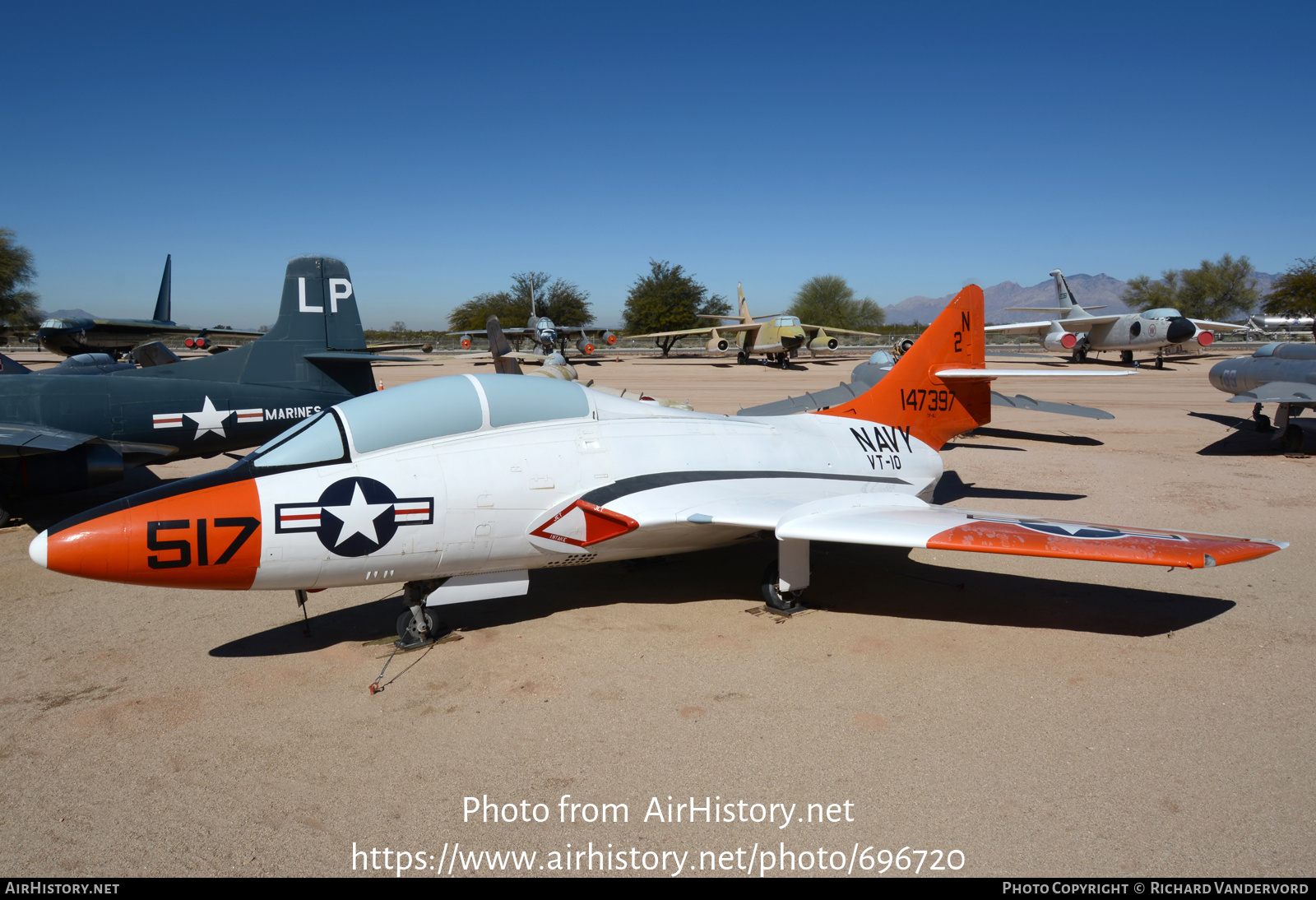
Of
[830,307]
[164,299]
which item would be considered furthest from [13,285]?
[830,307]

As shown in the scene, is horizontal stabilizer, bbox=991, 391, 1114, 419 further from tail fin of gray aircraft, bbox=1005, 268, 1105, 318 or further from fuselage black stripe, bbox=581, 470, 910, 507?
tail fin of gray aircraft, bbox=1005, 268, 1105, 318

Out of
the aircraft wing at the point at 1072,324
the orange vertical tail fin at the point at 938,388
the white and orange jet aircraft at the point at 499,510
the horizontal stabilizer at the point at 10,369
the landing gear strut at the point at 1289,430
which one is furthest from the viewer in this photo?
the aircraft wing at the point at 1072,324

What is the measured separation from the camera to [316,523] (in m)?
4.90

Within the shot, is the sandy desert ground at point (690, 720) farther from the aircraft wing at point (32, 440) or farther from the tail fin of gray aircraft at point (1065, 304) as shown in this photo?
the tail fin of gray aircraft at point (1065, 304)

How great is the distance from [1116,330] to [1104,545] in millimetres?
41520

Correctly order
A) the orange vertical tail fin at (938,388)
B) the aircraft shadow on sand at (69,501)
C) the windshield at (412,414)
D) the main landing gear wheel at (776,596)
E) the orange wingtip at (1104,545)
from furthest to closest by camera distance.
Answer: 1. the aircraft shadow on sand at (69,501)
2. the orange vertical tail fin at (938,388)
3. the main landing gear wheel at (776,596)
4. the windshield at (412,414)
5. the orange wingtip at (1104,545)

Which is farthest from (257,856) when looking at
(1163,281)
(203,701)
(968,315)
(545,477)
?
(1163,281)

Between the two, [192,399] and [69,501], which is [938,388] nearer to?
[192,399]

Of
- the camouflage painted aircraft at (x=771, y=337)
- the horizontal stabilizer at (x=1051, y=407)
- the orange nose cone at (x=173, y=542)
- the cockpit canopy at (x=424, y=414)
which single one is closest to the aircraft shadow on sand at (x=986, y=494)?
the horizontal stabilizer at (x=1051, y=407)

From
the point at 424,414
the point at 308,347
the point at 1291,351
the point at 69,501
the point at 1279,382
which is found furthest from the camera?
the point at 1291,351

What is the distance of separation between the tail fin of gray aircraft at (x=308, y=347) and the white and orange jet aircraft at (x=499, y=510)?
6.09m

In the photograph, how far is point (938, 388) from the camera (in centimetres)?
848

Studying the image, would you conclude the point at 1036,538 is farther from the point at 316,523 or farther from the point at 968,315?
the point at 316,523

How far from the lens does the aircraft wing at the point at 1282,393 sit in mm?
12750
